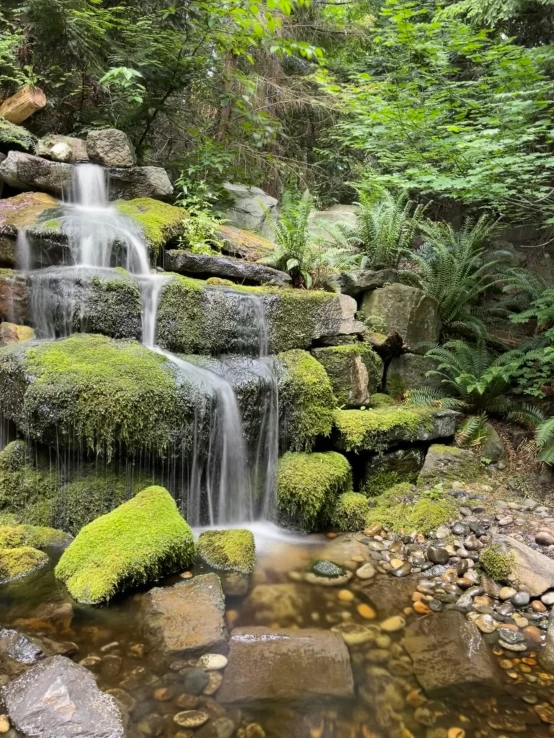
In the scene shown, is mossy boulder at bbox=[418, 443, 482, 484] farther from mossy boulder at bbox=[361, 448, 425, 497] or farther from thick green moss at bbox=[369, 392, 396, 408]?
thick green moss at bbox=[369, 392, 396, 408]

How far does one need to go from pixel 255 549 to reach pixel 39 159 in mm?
6932

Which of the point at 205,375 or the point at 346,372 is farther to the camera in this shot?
the point at 346,372

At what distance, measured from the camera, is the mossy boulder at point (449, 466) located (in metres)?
5.72

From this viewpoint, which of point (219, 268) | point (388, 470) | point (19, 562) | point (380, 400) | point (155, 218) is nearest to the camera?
point (19, 562)

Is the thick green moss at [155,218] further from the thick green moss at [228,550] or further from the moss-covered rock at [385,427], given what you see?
the thick green moss at [228,550]

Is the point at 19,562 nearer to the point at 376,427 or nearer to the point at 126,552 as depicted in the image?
the point at 126,552

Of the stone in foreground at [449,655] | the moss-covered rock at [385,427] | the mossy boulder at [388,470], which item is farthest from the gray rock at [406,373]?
the stone in foreground at [449,655]

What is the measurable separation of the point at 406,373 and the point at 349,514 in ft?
8.45

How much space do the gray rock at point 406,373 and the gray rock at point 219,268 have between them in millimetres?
1991

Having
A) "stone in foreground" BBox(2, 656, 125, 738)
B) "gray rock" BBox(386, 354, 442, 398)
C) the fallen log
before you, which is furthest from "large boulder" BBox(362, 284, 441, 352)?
the fallen log

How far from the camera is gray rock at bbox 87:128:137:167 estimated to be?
8352 millimetres

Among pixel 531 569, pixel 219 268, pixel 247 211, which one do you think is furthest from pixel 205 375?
pixel 247 211

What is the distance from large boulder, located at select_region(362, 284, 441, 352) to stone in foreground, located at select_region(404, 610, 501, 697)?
4.11 meters

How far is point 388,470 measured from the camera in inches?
227
